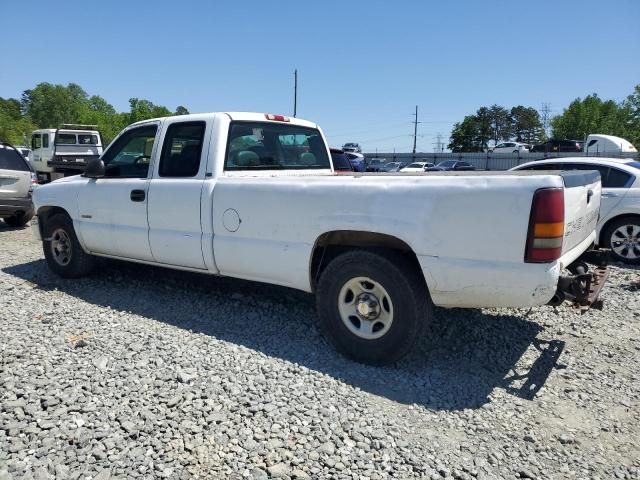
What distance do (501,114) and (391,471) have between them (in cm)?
10390

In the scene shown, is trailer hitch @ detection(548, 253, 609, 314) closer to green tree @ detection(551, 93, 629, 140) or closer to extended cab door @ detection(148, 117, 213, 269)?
extended cab door @ detection(148, 117, 213, 269)

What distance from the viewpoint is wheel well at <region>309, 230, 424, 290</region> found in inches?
140

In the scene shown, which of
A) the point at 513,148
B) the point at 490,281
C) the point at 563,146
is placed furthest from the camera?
the point at 513,148

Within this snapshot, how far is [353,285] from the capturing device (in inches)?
145

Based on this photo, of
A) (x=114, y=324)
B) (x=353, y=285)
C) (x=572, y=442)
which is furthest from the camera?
(x=114, y=324)

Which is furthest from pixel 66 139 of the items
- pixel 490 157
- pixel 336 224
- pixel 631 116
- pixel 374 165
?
pixel 631 116

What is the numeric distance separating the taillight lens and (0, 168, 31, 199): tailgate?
10.0m

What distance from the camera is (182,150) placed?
4832 millimetres

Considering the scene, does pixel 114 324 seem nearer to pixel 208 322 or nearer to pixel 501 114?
pixel 208 322

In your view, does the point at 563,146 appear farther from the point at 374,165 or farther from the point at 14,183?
the point at 14,183

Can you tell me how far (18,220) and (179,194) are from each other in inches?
310

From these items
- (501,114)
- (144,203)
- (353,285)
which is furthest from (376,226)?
(501,114)

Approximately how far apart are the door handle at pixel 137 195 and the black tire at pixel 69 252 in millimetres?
1314

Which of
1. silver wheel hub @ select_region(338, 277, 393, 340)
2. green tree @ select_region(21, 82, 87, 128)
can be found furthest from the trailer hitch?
green tree @ select_region(21, 82, 87, 128)
